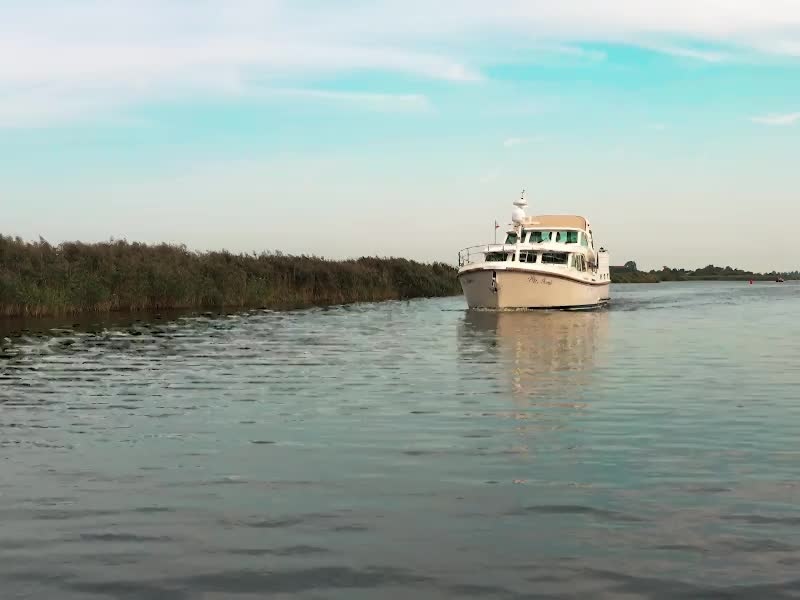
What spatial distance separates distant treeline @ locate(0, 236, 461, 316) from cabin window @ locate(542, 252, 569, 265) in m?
14.1

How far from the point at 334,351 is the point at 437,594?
19.6 metres

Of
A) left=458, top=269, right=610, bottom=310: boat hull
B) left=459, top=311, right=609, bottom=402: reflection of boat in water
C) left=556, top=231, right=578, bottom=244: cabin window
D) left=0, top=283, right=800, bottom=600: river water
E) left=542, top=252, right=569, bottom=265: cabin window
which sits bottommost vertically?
left=0, top=283, right=800, bottom=600: river water

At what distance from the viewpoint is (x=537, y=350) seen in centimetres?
2584

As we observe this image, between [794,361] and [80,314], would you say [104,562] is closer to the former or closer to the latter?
[794,361]

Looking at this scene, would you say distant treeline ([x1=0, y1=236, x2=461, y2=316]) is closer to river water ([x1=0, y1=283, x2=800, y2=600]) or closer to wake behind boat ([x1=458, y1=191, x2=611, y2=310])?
wake behind boat ([x1=458, y1=191, x2=611, y2=310])

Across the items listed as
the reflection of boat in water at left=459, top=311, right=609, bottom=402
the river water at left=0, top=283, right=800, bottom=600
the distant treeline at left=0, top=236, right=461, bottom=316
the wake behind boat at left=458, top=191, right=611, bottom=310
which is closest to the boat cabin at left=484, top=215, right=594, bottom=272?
the wake behind boat at left=458, top=191, right=611, bottom=310

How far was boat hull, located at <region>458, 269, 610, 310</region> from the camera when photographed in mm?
46062

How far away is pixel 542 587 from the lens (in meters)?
6.13

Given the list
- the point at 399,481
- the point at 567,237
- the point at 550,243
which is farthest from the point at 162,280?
the point at 399,481

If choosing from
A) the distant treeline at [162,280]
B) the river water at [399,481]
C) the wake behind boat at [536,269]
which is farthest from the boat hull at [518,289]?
the river water at [399,481]

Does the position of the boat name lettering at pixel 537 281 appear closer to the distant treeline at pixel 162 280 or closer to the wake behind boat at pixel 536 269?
the wake behind boat at pixel 536 269

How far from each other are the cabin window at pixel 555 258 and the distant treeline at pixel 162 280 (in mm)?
14069

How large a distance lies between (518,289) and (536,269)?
1.29 meters

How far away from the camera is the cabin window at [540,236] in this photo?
5059cm
